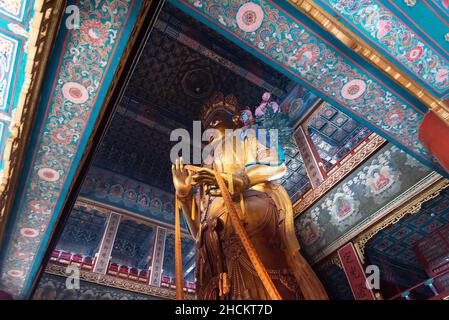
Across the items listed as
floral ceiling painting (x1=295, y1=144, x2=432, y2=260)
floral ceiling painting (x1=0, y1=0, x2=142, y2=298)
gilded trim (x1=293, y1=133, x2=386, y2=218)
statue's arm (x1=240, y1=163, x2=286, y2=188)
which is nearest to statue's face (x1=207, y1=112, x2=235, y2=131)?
statue's arm (x1=240, y1=163, x2=286, y2=188)

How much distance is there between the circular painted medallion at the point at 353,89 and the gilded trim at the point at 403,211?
4.28 ft

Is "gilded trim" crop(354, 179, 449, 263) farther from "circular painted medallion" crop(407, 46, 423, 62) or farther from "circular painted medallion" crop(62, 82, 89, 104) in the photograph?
"circular painted medallion" crop(62, 82, 89, 104)

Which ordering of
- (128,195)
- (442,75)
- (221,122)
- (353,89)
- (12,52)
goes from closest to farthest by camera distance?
(12,52), (442,75), (353,89), (221,122), (128,195)

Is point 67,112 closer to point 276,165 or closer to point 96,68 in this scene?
point 96,68

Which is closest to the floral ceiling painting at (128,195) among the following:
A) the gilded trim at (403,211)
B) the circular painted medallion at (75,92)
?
the gilded trim at (403,211)

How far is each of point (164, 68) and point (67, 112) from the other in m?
3.54

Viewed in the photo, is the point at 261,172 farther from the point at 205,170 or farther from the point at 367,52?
the point at 367,52

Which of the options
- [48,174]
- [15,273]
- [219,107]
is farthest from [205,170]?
[15,273]

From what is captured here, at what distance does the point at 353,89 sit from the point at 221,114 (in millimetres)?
2658

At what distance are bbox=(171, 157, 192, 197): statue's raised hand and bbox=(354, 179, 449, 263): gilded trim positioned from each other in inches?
86.4

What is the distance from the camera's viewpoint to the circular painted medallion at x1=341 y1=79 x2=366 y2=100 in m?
2.99

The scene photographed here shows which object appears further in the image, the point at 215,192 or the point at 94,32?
the point at 215,192

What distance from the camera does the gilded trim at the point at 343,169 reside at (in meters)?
4.17

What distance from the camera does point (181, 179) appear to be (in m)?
4.10
